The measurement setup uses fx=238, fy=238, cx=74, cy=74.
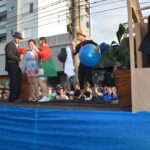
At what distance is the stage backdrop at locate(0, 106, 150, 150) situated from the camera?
6.39ft

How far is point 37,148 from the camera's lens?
2459 millimetres

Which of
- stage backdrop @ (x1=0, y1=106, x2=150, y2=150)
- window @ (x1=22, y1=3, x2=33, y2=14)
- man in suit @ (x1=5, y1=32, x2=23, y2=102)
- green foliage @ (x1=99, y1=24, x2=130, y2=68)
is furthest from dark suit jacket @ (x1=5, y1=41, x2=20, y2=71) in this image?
window @ (x1=22, y1=3, x2=33, y2=14)

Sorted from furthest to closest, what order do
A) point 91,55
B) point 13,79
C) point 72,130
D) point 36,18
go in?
point 36,18 < point 13,79 < point 91,55 < point 72,130

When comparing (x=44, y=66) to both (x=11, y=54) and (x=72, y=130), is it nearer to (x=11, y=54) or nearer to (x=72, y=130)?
(x=11, y=54)

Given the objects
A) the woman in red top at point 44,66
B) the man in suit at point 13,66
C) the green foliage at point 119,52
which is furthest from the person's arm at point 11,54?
the green foliage at point 119,52

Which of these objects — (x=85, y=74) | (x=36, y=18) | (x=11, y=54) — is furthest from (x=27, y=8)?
(x=85, y=74)

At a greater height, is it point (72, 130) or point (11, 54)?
point (11, 54)

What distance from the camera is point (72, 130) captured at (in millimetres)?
2264

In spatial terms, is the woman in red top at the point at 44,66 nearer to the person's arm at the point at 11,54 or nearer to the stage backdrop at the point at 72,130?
the person's arm at the point at 11,54

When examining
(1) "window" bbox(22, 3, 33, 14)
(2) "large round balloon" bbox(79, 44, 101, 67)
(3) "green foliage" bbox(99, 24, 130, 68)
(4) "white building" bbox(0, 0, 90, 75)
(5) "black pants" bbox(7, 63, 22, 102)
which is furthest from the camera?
(1) "window" bbox(22, 3, 33, 14)

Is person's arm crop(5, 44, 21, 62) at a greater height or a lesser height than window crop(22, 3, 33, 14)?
lesser

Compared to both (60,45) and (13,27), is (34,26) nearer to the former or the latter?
(13,27)

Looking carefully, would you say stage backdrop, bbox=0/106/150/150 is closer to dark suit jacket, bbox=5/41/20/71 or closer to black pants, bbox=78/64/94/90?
dark suit jacket, bbox=5/41/20/71

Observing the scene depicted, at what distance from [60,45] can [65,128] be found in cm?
1230
